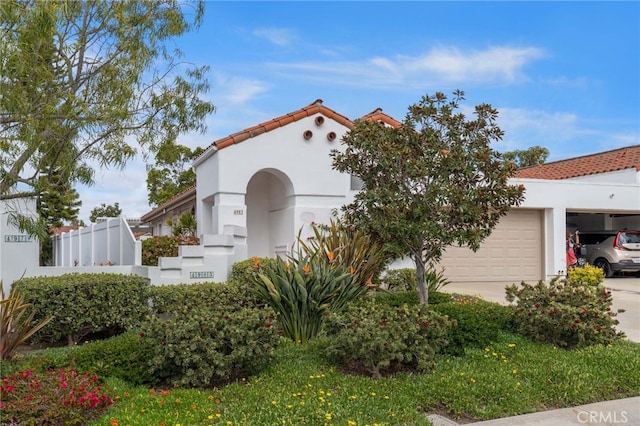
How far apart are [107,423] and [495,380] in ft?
12.3

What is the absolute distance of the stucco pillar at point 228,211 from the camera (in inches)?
525

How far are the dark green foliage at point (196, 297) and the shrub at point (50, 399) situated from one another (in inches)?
131

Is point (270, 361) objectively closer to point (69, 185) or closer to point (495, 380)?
point (495, 380)

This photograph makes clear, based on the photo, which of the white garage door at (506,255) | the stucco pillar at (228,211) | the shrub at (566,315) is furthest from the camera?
the white garage door at (506,255)

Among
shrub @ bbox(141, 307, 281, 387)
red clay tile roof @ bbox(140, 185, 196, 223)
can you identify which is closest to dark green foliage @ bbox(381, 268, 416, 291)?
shrub @ bbox(141, 307, 281, 387)

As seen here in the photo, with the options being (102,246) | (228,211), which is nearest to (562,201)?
(228,211)

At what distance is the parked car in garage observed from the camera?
19.6 meters

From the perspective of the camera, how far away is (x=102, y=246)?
14031 millimetres

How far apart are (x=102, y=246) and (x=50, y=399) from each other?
33.1 feet

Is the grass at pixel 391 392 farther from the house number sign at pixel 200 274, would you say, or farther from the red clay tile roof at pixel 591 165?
the red clay tile roof at pixel 591 165

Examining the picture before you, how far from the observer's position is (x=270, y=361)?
6117 millimetres

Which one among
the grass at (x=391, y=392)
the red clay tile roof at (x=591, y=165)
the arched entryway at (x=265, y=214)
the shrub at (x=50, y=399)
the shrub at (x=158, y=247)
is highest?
the red clay tile roof at (x=591, y=165)

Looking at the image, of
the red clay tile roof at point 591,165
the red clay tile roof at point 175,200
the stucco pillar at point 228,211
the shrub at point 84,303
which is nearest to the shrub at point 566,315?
the shrub at point 84,303

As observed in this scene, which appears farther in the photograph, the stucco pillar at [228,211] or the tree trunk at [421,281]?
the stucco pillar at [228,211]
